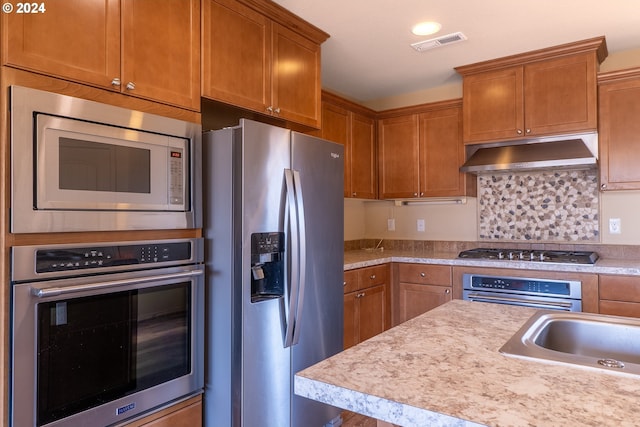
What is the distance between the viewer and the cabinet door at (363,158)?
3498 millimetres

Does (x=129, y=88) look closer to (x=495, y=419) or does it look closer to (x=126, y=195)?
(x=126, y=195)

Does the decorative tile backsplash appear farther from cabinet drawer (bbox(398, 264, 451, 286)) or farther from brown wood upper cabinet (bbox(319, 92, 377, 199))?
brown wood upper cabinet (bbox(319, 92, 377, 199))

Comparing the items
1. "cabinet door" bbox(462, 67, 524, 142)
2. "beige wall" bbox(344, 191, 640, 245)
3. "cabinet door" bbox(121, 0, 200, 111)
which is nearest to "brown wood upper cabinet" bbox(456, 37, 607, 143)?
"cabinet door" bbox(462, 67, 524, 142)

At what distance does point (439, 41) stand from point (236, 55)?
1.42 m

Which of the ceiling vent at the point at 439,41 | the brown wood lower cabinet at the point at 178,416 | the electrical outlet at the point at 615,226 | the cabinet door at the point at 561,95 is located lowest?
the brown wood lower cabinet at the point at 178,416

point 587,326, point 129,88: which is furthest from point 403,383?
point 129,88

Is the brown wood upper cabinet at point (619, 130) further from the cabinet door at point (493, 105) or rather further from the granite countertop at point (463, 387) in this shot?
the granite countertop at point (463, 387)

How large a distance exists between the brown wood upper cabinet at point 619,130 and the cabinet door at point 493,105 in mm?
513

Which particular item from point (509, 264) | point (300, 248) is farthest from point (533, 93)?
point (300, 248)

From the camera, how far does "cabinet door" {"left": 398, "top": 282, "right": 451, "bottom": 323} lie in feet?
10.2

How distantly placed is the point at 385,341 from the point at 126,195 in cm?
108

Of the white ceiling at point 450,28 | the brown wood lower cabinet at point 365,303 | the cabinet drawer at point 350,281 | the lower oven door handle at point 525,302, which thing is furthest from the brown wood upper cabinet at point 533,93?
the cabinet drawer at point 350,281

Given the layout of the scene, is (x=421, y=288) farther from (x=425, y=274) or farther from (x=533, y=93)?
(x=533, y=93)

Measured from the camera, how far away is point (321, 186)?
2.22 metres
